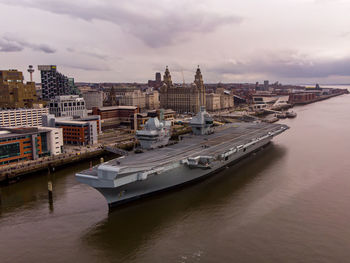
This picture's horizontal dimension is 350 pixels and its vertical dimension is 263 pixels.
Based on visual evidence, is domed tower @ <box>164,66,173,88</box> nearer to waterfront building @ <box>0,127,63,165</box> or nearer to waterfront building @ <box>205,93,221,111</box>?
waterfront building @ <box>205,93,221,111</box>

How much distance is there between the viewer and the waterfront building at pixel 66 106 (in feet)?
159

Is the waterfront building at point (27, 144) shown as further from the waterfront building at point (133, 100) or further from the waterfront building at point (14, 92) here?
the waterfront building at point (133, 100)

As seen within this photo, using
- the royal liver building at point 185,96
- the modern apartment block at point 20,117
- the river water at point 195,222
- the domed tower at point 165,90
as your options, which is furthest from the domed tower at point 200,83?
the river water at point 195,222

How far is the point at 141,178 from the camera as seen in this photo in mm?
17859

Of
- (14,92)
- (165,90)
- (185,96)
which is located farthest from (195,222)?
(165,90)

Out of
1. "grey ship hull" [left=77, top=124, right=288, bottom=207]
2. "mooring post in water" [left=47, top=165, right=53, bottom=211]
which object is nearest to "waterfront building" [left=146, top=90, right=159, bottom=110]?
"mooring post in water" [left=47, top=165, right=53, bottom=211]

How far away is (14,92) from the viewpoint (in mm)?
55156

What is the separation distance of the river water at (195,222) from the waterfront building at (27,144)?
3.53m

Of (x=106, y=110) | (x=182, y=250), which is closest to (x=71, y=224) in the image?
(x=182, y=250)

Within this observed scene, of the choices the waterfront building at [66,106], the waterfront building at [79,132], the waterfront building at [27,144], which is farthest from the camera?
the waterfront building at [66,106]

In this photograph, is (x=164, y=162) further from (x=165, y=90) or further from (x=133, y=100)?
(x=165, y=90)

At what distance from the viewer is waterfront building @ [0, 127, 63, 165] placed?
26.0m

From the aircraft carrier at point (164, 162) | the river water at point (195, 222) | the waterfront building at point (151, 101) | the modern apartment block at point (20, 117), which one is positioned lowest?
the river water at point (195, 222)

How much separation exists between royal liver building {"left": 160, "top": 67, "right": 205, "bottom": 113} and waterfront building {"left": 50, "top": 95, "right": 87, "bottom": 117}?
30.6 meters
